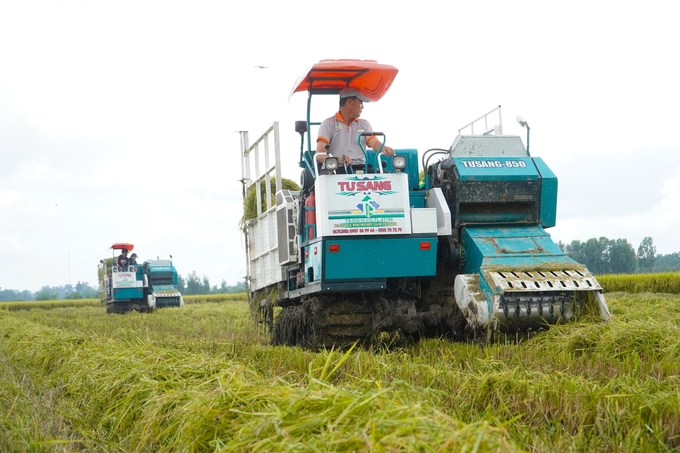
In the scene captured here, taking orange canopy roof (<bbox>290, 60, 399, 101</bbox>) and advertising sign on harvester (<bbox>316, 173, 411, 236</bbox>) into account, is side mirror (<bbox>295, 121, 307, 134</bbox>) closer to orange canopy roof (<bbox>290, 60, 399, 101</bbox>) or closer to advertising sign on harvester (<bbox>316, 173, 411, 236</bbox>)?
orange canopy roof (<bbox>290, 60, 399, 101</bbox>)

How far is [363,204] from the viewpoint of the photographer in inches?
295

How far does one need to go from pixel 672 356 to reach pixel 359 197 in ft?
10.1

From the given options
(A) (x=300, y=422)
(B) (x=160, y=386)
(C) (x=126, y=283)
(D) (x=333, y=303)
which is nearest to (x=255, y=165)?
(D) (x=333, y=303)

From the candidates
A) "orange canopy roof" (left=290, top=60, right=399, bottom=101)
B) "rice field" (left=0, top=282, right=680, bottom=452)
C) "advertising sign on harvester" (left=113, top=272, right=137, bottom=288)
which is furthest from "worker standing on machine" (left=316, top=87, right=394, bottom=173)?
"advertising sign on harvester" (left=113, top=272, right=137, bottom=288)

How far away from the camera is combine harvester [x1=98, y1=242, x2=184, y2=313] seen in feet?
88.3

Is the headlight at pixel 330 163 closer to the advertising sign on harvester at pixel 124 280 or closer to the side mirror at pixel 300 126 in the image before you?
the side mirror at pixel 300 126

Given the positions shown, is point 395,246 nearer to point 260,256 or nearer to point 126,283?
point 260,256

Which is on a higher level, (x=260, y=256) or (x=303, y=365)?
(x=260, y=256)

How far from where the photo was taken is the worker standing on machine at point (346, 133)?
8.22m

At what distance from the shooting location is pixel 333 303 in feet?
26.2

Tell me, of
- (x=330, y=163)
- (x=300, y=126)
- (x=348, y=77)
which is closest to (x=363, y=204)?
(x=330, y=163)

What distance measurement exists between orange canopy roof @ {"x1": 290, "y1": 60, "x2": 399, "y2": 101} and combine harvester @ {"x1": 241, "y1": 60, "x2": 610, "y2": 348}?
0.01m

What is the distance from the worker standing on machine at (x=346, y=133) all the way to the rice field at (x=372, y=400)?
2155 millimetres

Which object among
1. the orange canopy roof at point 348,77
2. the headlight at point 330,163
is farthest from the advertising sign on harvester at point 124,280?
the headlight at point 330,163
